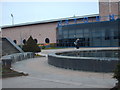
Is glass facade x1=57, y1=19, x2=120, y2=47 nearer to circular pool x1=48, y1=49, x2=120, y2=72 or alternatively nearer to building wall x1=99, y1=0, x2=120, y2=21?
building wall x1=99, y1=0, x2=120, y2=21

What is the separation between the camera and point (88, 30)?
46.0m

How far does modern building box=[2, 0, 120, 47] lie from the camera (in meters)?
43.0

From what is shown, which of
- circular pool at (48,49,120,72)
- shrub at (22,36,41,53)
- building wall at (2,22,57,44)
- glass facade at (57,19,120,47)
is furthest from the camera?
building wall at (2,22,57,44)

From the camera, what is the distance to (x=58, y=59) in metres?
13.0

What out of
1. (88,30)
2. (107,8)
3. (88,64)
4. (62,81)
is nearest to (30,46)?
(88,64)

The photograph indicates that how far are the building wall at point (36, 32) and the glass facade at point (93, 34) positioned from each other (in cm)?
1064

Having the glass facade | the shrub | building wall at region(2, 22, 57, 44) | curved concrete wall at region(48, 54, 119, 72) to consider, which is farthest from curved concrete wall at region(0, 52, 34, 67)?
building wall at region(2, 22, 57, 44)

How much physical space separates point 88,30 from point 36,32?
25.6 m

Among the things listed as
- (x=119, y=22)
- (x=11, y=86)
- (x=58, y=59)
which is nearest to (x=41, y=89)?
(x=11, y=86)

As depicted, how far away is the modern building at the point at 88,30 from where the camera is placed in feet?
141

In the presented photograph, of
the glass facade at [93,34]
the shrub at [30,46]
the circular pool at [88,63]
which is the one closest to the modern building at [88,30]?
the glass facade at [93,34]

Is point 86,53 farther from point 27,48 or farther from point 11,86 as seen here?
point 11,86

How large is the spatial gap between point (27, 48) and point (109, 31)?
82.2 ft

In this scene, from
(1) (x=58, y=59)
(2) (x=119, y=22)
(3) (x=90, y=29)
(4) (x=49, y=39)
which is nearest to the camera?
(1) (x=58, y=59)
